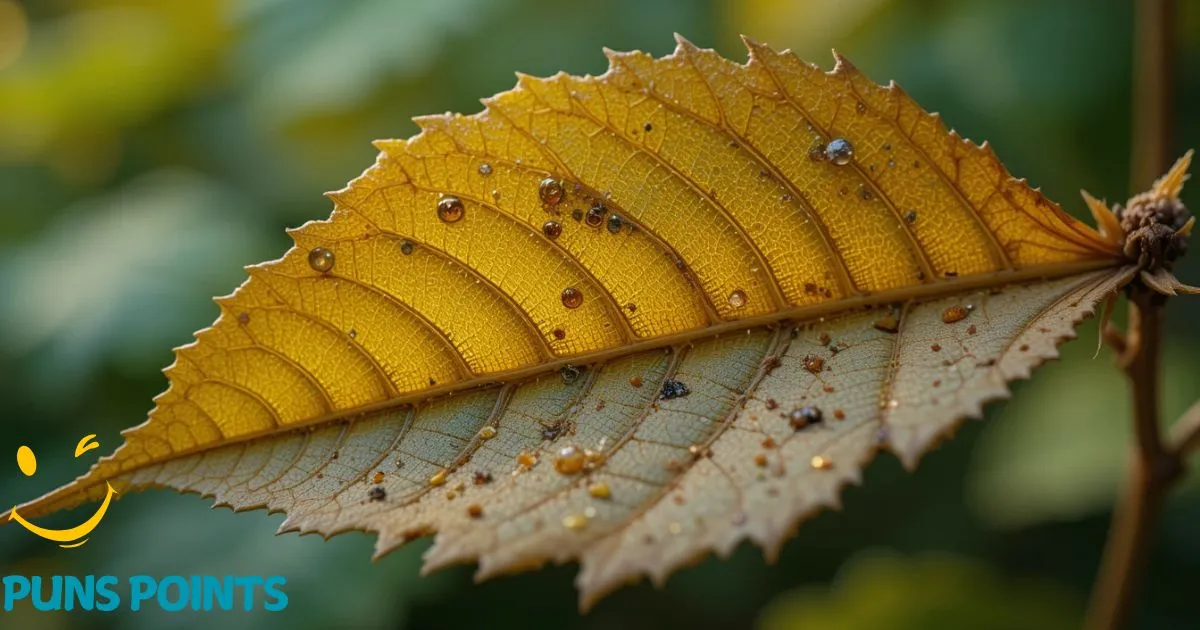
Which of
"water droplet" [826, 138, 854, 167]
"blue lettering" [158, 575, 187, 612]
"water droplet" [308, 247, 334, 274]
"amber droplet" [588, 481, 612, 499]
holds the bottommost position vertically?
"amber droplet" [588, 481, 612, 499]

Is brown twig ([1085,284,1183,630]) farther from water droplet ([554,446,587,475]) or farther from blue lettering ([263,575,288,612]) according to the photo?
blue lettering ([263,575,288,612])

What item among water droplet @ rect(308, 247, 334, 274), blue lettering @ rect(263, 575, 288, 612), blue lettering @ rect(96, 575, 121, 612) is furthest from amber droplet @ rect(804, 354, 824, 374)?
blue lettering @ rect(96, 575, 121, 612)

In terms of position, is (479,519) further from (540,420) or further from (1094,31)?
(1094,31)

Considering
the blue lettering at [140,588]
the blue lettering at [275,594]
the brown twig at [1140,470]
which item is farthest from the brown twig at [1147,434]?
the blue lettering at [140,588]

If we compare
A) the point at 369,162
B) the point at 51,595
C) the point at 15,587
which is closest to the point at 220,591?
the point at 51,595

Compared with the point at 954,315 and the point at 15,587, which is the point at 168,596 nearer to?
the point at 15,587

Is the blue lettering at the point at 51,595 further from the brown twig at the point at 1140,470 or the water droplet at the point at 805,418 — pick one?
the brown twig at the point at 1140,470

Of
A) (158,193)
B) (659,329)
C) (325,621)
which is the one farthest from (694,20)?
(659,329)

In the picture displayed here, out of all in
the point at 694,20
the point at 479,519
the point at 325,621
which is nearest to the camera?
the point at 479,519
